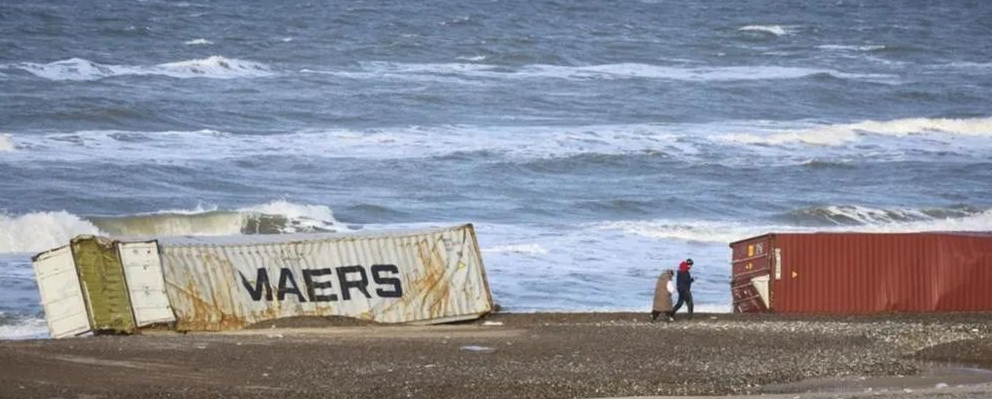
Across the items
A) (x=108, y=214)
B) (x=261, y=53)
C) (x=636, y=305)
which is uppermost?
(x=261, y=53)

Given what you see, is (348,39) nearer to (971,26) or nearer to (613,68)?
(613,68)

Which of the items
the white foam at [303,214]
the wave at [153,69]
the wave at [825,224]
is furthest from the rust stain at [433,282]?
the wave at [153,69]

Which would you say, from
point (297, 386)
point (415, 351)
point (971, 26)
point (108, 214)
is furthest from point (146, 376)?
point (971, 26)

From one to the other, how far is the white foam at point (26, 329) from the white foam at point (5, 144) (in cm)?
2031

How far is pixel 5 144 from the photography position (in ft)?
156

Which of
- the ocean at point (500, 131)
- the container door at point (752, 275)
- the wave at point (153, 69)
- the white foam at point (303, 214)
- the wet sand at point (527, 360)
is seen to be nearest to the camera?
the wet sand at point (527, 360)

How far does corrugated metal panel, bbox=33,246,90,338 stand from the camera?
2572cm

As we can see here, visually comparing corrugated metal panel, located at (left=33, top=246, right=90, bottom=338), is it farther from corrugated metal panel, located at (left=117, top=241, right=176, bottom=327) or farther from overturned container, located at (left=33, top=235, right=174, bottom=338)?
corrugated metal panel, located at (left=117, top=241, right=176, bottom=327)

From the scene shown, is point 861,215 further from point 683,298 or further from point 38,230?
point 38,230

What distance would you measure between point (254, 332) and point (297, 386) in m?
6.36

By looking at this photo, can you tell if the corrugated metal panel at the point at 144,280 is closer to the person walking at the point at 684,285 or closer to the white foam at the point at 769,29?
the person walking at the point at 684,285

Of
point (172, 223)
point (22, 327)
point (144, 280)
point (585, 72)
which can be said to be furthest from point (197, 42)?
point (144, 280)

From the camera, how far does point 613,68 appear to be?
73.4 meters

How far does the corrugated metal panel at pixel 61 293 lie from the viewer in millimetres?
25719
